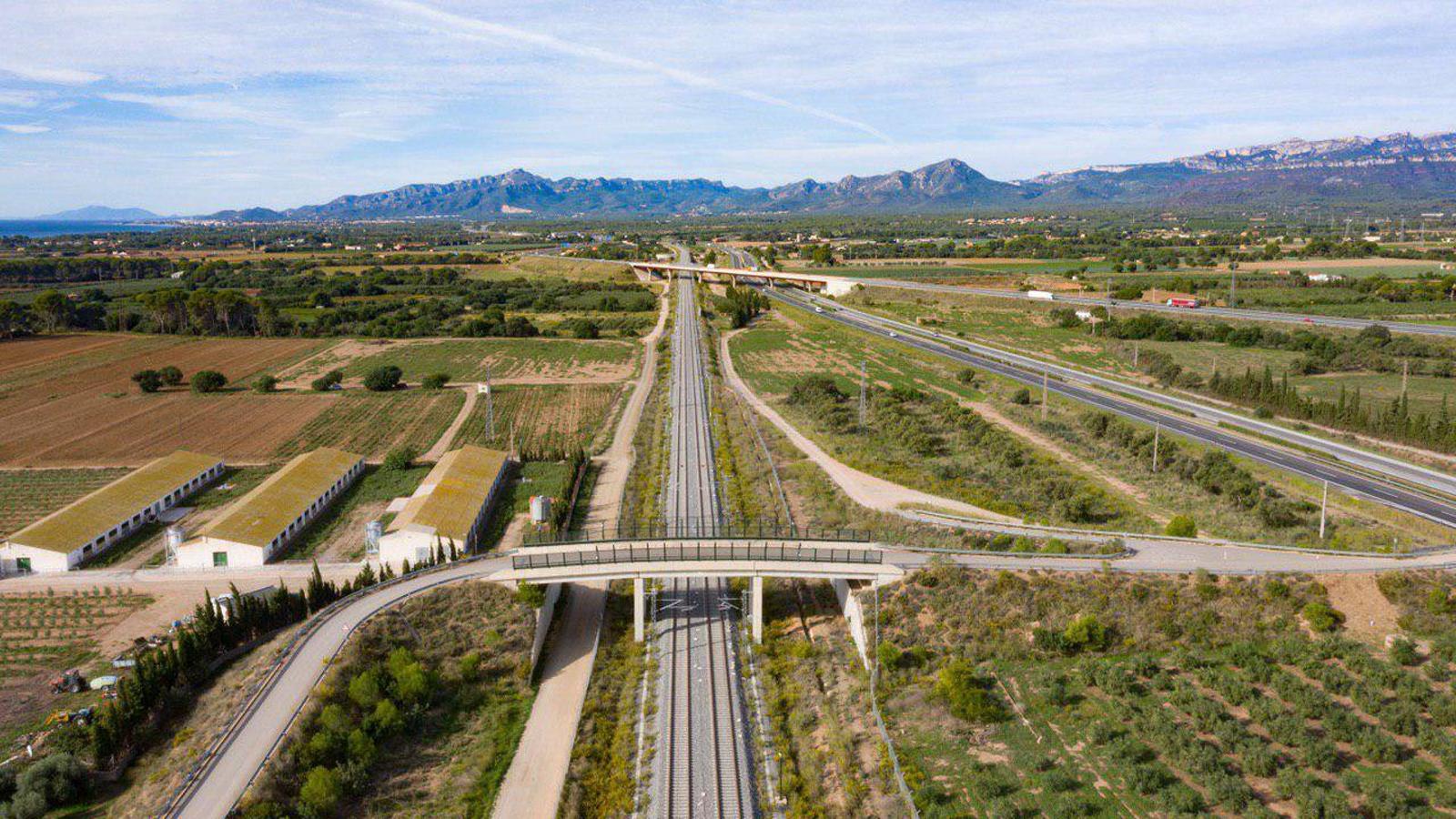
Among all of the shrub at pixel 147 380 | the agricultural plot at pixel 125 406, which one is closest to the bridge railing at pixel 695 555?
the agricultural plot at pixel 125 406

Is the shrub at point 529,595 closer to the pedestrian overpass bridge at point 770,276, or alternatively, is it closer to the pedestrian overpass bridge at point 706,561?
the pedestrian overpass bridge at point 706,561

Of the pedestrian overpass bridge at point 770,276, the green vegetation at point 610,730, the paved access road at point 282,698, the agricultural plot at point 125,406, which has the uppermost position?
the pedestrian overpass bridge at point 770,276

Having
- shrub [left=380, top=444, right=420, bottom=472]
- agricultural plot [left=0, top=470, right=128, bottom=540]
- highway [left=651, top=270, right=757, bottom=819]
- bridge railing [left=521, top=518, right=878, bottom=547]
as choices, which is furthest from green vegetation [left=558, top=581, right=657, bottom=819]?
agricultural plot [left=0, top=470, right=128, bottom=540]

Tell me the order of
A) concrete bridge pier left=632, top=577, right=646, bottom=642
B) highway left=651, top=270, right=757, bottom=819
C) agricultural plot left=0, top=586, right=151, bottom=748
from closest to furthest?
highway left=651, top=270, right=757, bottom=819, agricultural plot left=0, top=586, right=151, bottom=748, concrete bridge pier left=632, top=577, right=646, bottom=642

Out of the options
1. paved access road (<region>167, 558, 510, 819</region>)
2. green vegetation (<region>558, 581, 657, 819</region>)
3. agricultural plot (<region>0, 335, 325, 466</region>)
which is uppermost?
agricultural plot (<region>0, 335, 325, 466</region>)

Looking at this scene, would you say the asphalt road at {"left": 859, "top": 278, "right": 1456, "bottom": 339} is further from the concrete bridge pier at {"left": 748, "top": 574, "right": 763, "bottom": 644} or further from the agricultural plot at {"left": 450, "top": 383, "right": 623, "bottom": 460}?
the concrete bridge pier at {"left": 748, "top": 574, "right": 763, "bottom": 644}

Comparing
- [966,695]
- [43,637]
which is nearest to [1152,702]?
[966,695]

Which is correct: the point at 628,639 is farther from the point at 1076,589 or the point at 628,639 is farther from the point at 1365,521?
the point at 1365,521

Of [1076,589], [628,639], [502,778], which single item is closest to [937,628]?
[1076,589]
